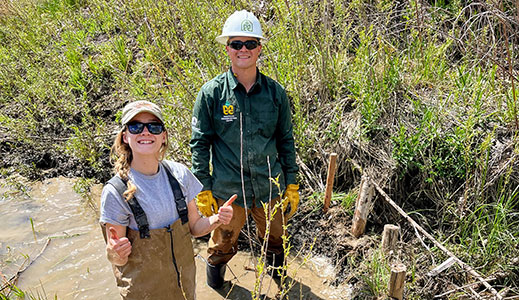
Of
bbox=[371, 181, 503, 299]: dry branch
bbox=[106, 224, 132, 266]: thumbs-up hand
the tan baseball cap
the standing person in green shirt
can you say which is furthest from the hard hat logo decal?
bbox=[371, 181, 503, 299]: dry branch

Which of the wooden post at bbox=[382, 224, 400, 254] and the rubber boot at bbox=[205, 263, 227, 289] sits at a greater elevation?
the wooden post at bbox=[382, 224, 400, 254]

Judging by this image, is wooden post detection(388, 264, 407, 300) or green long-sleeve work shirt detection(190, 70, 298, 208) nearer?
wooden post detection(388, 264, 407, 300)

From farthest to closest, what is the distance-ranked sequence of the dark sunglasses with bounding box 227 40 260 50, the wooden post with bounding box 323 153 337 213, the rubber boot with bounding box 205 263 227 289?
1. the wooden post with bounding box 323 153 337 213
2. the rubber boot with bounding box 205 263 227 289
3. the dark sunglasses with bounding box 227 40 260 50

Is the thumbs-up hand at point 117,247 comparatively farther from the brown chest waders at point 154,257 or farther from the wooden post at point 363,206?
the wooden post at point 363,206

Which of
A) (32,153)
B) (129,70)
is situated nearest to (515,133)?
(129,70)

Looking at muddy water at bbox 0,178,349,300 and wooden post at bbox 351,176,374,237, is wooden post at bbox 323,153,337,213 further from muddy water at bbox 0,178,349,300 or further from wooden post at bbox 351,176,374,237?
muddy water at bbox 0,178,349,300

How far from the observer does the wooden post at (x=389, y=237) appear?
9.23ft

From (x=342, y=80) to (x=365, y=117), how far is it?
0.61m

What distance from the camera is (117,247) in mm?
1746

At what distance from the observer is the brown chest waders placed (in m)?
1.95

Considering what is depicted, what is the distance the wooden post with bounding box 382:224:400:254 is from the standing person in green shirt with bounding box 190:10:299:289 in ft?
2.47

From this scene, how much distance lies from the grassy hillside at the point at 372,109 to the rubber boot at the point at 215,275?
1110mm

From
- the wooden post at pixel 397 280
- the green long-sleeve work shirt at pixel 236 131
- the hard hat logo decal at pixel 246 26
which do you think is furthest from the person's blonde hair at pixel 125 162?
the wooden post at pixel 397 280

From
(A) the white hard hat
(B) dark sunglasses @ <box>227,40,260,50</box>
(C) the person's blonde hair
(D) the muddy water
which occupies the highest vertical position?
(A) the white hard hat
